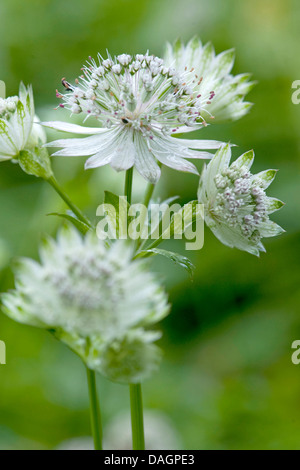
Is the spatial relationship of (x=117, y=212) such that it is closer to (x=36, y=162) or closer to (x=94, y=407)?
(x=36, y=162)

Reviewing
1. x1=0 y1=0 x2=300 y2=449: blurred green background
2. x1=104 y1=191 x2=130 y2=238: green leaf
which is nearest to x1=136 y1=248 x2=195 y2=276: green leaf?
x1=104 y1=191 x2=130 y2=238: green leaf

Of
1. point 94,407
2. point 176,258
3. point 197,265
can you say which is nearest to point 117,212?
point 176,258

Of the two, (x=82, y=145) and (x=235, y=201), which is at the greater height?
(x=82, y=145)

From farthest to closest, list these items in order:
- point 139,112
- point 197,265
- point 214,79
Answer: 1. point 197,265
2. point 214,79
3. point 139,112

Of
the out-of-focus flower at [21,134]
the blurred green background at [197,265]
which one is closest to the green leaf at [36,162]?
the out-of-focus flower at [21,134]

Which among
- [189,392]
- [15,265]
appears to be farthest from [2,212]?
[15,265]
